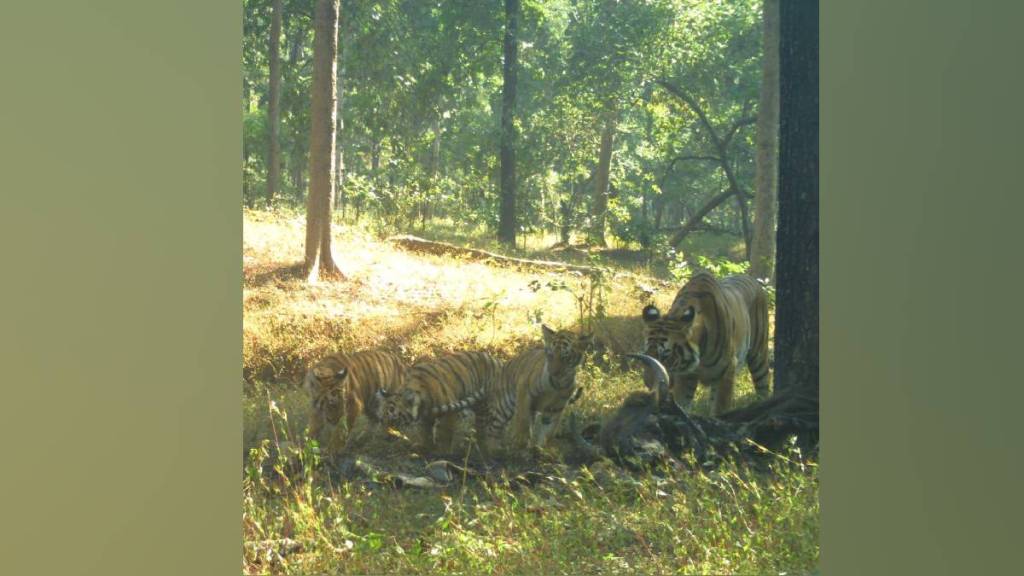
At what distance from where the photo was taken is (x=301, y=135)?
16.4 feet

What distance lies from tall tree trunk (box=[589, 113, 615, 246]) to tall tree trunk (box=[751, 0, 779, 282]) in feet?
2.13

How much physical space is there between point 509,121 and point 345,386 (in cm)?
138

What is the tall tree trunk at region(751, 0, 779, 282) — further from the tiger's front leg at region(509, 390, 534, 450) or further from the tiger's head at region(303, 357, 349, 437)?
the tiger's head at region(303, 357, 349, 437)

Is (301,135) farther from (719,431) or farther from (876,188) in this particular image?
(876,188)

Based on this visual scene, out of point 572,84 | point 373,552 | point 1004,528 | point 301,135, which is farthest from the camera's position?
point 301,135

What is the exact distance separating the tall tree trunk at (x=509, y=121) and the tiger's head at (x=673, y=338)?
2.45 ft

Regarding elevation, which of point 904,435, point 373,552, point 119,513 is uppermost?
point 904,435

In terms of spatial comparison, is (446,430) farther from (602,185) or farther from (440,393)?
(602,185)

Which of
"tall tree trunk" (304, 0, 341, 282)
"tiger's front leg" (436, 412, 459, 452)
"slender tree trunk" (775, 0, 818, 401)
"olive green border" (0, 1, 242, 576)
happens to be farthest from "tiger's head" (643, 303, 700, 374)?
"olive green border" (0, 1, 242, 576)

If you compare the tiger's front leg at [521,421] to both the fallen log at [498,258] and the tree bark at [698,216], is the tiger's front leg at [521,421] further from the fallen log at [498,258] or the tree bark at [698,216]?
the tree bark at [698,216]

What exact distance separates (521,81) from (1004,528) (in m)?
2.89

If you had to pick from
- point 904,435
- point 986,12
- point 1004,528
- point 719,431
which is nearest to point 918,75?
point 986,12

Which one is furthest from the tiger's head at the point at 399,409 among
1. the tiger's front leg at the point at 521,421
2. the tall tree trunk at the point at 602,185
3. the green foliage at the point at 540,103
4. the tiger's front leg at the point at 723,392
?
the tiger's front leg at the point at 723,392

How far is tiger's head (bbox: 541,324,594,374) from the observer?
4.34 meters
